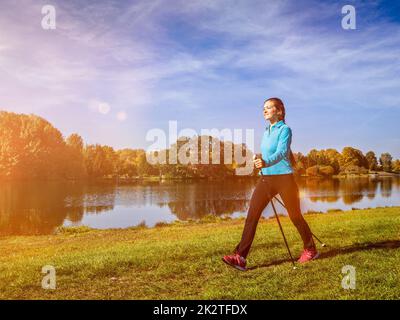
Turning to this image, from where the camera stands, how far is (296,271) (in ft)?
22.8

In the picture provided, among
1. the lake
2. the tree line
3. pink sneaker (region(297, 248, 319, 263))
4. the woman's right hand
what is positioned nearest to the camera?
the woman's right hand

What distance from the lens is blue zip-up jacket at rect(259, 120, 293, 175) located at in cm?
667

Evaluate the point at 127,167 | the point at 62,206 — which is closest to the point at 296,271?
the point at 62,206

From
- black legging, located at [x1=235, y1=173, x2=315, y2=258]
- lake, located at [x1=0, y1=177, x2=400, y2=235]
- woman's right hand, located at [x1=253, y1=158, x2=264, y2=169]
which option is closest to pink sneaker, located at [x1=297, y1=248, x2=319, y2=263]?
black legging, located at [x1=235, y1=173, x2=315, y2=258]

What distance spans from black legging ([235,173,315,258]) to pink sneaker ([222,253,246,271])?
0.08 meters

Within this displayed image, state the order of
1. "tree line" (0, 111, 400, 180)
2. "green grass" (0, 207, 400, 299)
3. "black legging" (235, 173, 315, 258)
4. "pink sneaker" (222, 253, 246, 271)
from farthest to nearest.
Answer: "tree line" (0, 111, 400, 180) < "pink sneaker" (222, 253, 246, 271) < "black legging" (235, 173, 315, 258) < "green grass" (0, 207, 400, 299)

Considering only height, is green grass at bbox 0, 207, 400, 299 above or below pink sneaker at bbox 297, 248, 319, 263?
below

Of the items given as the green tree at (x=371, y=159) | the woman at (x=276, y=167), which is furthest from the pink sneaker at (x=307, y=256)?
the green tree at (x=371, y=159)

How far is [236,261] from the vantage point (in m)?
7.28

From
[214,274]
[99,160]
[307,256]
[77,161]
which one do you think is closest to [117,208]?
[77,161]

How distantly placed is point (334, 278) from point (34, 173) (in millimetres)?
62174

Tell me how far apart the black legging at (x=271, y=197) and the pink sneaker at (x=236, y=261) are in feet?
0.25

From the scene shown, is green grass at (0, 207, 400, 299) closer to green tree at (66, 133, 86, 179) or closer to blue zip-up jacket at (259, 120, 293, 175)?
blue zip-up jacket at (259, 120, 293, 175)

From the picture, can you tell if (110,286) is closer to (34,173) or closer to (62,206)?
(62,206)
